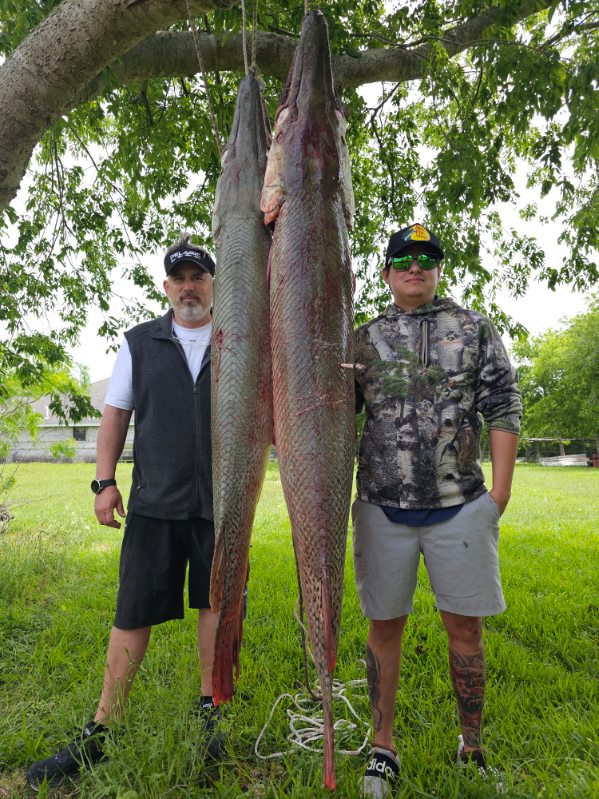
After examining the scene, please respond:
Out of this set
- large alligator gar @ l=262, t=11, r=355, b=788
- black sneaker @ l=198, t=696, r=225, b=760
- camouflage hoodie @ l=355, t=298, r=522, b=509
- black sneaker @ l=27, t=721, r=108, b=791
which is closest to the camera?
large alligator gar @ l=262, t=11, r=355, b=788

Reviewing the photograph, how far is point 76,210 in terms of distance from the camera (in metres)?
6.95

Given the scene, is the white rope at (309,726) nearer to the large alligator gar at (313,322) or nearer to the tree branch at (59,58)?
the large alligator gar at (313,322)

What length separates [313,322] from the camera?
60.8 inches

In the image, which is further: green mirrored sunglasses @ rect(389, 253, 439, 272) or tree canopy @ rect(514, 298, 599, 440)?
tree canopy @ rect(514, 298, 599, 440)

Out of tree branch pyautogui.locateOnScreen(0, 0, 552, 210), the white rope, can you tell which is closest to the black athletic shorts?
the white rope

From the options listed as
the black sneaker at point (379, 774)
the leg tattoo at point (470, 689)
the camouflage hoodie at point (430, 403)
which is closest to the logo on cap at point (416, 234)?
the camouflage hoodie at point (430, 403)

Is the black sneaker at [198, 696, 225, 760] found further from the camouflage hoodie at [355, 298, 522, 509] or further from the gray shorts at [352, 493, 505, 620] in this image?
the camouflage hoodie at [355, 298, 522, 509]

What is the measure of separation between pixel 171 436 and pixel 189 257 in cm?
89

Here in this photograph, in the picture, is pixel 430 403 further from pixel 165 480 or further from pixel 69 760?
pixel 69 760

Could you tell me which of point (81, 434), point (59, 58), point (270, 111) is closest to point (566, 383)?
point (81, 434)

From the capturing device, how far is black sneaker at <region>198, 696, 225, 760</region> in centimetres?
273

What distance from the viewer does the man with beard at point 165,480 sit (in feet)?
9.09

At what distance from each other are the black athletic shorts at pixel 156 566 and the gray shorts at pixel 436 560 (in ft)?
2.65

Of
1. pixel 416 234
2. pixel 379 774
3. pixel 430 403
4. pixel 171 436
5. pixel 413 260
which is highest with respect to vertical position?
pixel 416 234
